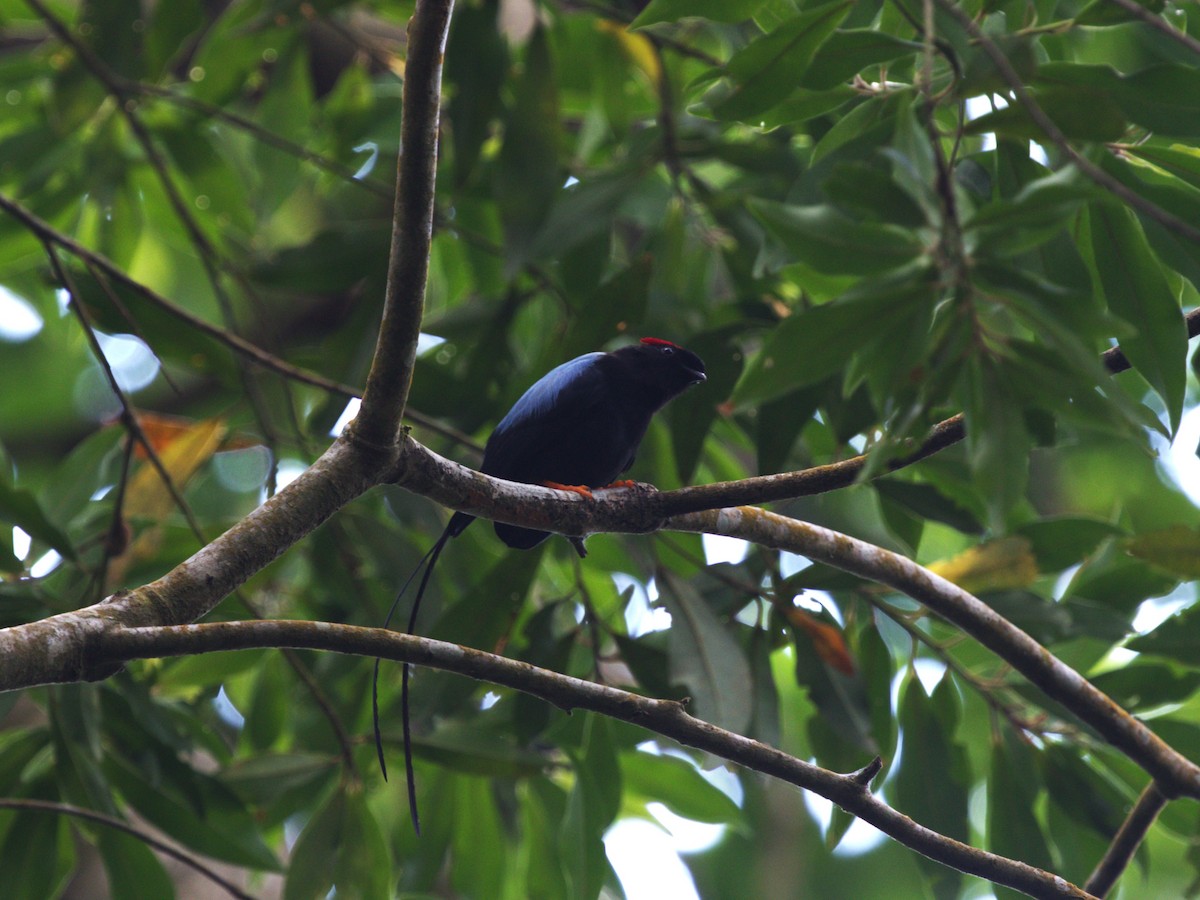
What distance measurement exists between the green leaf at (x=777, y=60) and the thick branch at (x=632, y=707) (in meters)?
1.32

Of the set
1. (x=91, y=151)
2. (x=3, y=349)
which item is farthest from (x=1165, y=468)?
(x=3, y=349)

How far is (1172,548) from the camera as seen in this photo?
284 cm

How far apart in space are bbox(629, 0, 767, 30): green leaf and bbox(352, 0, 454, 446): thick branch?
24.8 inches

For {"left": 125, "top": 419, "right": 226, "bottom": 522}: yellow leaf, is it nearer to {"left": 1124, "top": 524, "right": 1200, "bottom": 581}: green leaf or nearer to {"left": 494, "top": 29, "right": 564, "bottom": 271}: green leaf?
{"left": 494, "top": 29, "right": 564, "bottom": 271}: green leaf

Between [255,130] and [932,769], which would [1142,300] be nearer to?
[932,769]

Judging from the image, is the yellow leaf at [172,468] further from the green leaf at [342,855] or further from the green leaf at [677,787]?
the green leaf at [677,787]

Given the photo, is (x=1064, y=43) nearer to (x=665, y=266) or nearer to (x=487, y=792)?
(x=665, y=266)

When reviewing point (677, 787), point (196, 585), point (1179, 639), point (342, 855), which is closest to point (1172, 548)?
point (1179, 639)

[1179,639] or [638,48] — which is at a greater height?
[638,48]

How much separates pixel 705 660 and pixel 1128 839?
1.20 m

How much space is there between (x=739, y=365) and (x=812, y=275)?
0.45 metres

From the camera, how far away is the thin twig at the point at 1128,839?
113 inches

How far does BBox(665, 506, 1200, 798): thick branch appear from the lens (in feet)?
8.73

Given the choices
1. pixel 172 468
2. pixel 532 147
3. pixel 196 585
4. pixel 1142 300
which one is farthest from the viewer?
pixel 172 468
